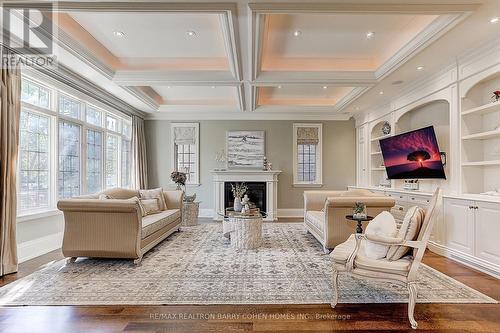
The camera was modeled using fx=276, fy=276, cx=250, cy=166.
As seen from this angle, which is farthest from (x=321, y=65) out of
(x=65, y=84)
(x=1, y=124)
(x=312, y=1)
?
(x=1, y=124)

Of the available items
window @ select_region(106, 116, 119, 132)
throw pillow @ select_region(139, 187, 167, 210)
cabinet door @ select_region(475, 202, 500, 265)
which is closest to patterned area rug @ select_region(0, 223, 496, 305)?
cabinet door @ select_region(475, 202, 500, 265)

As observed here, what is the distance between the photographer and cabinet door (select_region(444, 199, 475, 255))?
378cm

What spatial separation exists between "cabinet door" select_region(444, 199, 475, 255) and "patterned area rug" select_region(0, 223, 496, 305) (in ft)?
2.32

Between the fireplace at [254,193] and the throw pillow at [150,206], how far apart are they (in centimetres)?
259

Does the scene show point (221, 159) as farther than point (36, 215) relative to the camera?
Yes

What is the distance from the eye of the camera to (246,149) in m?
8.03

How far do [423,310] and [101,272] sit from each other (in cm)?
362

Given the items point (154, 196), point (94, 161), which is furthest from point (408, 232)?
point (94, 161)

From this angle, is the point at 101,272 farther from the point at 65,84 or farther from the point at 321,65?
the point at 321,65

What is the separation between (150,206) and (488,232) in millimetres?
5170

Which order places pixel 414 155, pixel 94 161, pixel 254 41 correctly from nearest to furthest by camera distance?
pixel 254 41
pixel 414 155
pixel 94 161

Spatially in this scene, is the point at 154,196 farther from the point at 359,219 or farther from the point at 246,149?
the point at 359,219

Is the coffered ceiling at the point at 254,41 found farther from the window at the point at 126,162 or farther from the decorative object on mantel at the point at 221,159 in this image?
the decorative object on mantel at the point at 221,159

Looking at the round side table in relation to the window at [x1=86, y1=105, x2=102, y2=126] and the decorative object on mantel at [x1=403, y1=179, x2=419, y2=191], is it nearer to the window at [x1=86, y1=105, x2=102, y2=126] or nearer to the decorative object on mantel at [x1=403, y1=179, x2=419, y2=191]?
the window at [x1=86, y1=105, x2=102, y2=126]
